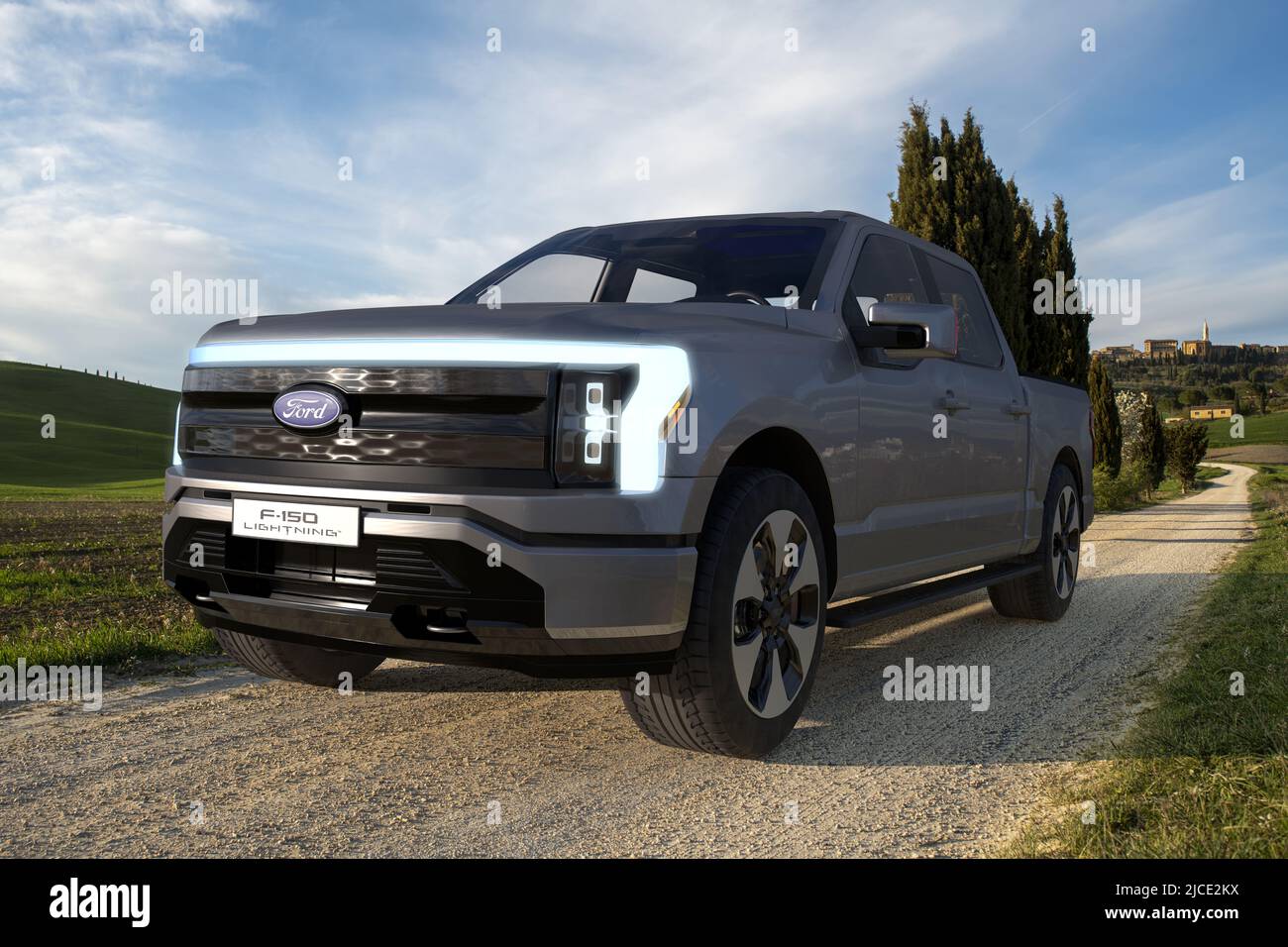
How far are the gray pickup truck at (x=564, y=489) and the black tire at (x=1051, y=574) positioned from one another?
2446mm

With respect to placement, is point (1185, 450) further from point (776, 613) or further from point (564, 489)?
point (564, 489)

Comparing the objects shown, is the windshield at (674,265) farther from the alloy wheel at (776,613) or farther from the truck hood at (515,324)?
the alloy wheel at (776,613)

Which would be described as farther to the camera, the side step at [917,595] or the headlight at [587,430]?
the side step at [917,595]

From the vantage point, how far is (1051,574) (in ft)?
20.5

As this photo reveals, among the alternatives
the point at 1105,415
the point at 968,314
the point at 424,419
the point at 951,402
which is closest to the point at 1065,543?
the point at 968,314

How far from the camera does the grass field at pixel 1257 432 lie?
94375 mm

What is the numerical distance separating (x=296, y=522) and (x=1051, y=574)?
4739 mm

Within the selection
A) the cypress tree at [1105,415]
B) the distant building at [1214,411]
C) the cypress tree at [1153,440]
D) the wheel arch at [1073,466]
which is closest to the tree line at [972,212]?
the cypress tree at [1105,415]

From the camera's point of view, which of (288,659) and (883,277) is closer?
(288,659)

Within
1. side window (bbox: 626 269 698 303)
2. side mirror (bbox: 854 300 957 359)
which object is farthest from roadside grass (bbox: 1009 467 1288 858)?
side window (bbox: 626 269 698 303)

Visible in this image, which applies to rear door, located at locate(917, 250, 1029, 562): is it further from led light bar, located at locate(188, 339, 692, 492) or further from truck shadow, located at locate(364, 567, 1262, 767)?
led light bar, located at locate(188, 339, 692, 492)

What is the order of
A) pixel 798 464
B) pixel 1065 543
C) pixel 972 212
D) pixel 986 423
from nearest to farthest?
1. pixel 798 464
2. pixel 986 423
3. pixel 1065 543
4. pixel 972 212

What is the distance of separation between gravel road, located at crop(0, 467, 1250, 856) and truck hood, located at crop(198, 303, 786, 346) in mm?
1250

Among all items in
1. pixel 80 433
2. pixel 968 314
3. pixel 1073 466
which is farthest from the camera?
pixel 80 433
